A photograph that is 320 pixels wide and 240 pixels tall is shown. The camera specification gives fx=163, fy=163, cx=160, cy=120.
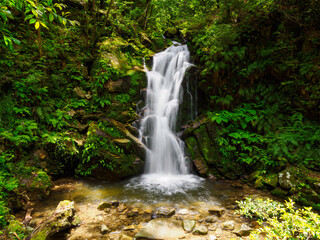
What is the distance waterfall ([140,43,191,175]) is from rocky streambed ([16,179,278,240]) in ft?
5.83

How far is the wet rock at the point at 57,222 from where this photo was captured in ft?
10.4

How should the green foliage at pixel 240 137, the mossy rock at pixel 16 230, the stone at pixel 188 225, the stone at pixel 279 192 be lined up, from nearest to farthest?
1. the mossy rock at pixel 16 230
2. the stone at pixel 188 225
3. the stone at pixel 279 192
4. the green foliage at pixel 240 137

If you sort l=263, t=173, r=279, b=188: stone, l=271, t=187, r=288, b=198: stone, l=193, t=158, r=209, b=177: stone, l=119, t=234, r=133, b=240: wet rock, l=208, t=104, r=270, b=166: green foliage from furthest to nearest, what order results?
1. l=193, t=158, r=209, b=177: stone
2. l=208, t=104, r=270, b=166: green foliage
3. l=263, t=173, r=279, b=188: stone
4. l=271, t=187, r=288, b=198: stone
5. l=119, t=234, r=133, b=240: wet rock

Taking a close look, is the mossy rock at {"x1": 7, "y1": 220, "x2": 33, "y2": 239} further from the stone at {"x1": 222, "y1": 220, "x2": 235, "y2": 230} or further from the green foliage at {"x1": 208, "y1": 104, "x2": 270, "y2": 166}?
the green foliage at {"x1": 208, "y1": 104, "x2": 270, "y2": 166}

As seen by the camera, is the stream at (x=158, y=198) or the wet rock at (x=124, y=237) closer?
the wet rock at (x=124, y=237)

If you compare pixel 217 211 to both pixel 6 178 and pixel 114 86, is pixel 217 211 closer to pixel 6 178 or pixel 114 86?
pixel 6 178

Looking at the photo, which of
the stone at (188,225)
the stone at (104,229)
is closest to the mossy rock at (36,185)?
the stone at (104,229)

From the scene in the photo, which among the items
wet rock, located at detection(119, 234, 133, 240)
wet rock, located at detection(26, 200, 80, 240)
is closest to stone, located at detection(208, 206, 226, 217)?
wet rock, located at detection(119, 234, 133, 240)

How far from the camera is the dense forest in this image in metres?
5.50

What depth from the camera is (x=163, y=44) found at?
45.3 ft

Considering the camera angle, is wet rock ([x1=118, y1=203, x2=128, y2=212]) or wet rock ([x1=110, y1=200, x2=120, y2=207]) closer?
wet rock ([x1=118, y1=203, x2=128, y2=212])

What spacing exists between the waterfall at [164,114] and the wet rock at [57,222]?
369 centimetres

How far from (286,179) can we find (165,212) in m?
4.25

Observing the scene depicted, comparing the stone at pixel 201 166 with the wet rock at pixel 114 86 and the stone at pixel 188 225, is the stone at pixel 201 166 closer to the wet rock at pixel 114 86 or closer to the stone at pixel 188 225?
the stone at pixel 188 225
